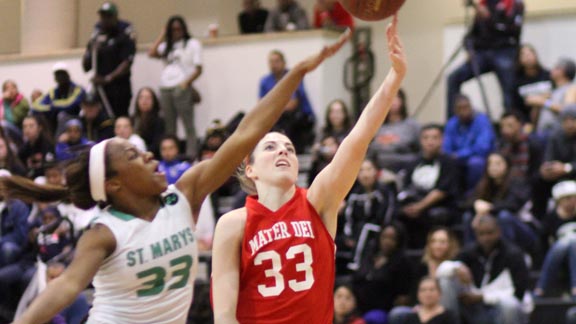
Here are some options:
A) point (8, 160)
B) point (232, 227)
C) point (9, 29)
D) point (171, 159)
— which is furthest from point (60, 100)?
point (232, 227)

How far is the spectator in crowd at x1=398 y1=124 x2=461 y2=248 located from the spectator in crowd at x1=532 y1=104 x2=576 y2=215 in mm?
732

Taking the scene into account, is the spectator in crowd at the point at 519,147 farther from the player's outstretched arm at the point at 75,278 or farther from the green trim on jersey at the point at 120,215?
the player's outstretched arm at the point at 75,278

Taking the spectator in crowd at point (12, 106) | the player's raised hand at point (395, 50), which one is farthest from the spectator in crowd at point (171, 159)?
the player's raised hand at point (395, 50)

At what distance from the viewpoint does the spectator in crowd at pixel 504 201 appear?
859 cm

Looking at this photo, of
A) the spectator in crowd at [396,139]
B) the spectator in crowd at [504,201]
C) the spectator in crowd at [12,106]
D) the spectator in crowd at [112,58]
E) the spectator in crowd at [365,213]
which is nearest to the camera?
the spectator in crowd at [504,201]

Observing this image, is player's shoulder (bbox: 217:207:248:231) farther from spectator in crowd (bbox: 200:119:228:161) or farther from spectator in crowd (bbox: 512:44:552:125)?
spectator in crowd (bbox: 512:44:552:125)

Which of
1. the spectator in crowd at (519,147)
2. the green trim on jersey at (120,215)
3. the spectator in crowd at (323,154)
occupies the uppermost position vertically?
the green trim on jersey at (120,215)

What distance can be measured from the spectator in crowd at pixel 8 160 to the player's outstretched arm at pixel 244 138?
7406 mm

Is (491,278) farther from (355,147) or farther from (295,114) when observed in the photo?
(355,147)

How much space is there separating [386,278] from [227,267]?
4294 mm

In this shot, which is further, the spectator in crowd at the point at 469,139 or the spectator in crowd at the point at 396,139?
the spectator in crowd at the point at 396,139

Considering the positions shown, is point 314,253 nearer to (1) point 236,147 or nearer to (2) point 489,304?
(1) point 236,147

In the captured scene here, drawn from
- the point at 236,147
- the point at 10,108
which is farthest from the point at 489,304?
the point at 10,108

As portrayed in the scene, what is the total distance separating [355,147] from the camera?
4508mm
